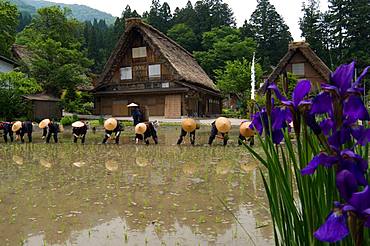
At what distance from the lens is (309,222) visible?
1263mm

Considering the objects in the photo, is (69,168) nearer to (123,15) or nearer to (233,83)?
(233,83)

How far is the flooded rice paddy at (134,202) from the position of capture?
125 inches

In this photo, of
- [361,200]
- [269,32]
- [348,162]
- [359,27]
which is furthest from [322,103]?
[269,32]

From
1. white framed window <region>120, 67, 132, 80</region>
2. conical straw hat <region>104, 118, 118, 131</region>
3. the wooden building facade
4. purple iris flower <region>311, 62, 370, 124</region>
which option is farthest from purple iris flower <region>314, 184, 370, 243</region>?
white framed window <region>120, 67, 132, 80</region>

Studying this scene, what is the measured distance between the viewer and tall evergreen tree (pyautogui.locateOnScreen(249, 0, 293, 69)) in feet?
158

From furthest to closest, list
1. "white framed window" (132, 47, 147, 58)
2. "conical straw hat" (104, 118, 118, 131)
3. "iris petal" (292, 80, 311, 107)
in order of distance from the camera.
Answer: "white framed window" (132, 47, 147, 58), "conical straw hat" (104, 118, 118, 131), "iris petal" (292, 80, 311, 107)

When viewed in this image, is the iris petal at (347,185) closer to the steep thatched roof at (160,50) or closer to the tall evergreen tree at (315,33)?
the steep thatched roof at (160,50)

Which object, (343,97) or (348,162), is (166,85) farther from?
(348,162)

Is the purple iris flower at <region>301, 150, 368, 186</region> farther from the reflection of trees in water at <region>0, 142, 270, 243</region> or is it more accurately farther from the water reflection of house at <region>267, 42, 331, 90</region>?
the water reflection of house at <region>267, 42, 331, 90</region>

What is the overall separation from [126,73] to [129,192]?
79.6ft

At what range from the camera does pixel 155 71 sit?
89.1 ft

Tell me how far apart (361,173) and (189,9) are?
55.5 meters

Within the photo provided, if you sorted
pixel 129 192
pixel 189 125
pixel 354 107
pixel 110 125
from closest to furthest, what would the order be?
pixel 354 107 < pixel 129 192 < pixel 189 125 < pixel 110 125

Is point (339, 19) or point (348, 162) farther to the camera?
point (339, 19)
